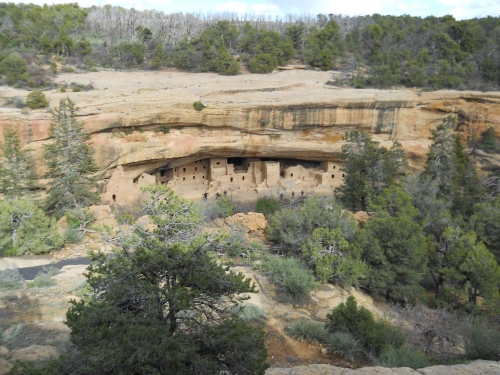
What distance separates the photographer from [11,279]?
9773 mm

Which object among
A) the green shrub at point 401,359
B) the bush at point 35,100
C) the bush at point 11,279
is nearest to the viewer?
the green shrub at point 401,359

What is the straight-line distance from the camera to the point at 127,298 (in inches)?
199

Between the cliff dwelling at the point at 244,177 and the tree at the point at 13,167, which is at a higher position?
the tree at the point at 13,167

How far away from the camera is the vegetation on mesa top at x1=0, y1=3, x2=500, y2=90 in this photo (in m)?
23.0

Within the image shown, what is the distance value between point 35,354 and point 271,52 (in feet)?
86.0

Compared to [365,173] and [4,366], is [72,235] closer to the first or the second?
[4,366]

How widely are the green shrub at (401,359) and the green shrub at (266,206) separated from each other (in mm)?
10976

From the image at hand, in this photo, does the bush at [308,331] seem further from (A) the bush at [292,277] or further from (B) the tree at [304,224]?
(B) the tree at [304,224]

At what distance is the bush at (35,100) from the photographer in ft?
51.8

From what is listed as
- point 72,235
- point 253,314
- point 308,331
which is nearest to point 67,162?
point 72,235

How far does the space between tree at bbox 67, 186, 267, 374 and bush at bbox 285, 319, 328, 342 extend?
2.90 m

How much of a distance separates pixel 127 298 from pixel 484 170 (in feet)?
66.1

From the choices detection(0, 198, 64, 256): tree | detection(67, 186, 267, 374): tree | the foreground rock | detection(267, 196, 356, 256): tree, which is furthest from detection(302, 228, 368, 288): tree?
detection(0, 198, 64, 256): tree

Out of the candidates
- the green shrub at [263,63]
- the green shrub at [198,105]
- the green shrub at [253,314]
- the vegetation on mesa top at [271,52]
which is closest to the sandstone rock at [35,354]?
the green shrub at [253,314]
